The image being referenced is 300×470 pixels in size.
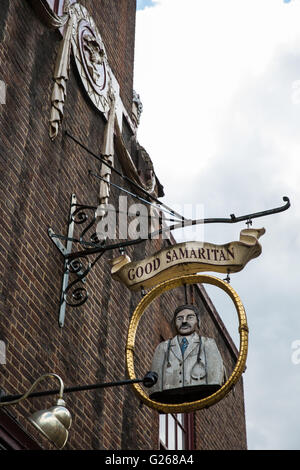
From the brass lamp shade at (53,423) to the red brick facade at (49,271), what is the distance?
82cm

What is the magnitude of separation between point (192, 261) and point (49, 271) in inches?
70.2

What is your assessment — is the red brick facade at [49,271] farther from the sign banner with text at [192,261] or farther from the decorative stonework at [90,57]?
the sign banner with text at [192,261]

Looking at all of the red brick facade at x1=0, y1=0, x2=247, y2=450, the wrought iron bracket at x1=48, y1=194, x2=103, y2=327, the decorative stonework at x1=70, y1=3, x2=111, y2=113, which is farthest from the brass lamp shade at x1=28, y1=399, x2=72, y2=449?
the decorative stonework at x1=70, y1=3, x2=111, y2=113

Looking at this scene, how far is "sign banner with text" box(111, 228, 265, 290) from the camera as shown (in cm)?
848

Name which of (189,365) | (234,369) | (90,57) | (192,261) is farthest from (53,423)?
(90,57)

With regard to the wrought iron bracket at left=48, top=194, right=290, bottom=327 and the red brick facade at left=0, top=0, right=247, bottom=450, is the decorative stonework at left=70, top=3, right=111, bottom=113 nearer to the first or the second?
the red brick facade at left=0, top=0, right=247, bottom=450

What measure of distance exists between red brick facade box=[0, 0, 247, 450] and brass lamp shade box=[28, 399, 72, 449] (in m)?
0.82

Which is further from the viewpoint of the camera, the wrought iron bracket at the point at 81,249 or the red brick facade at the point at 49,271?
the wrought iron bracket at the point at 81,249

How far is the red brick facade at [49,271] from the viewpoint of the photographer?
8305mm

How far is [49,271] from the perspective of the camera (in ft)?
30.3

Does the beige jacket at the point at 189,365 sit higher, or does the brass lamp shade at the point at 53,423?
the beige jacket at the point at 189,365

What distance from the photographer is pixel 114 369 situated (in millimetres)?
10320

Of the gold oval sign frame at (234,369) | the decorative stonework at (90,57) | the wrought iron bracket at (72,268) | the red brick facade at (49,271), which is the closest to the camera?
the gold oval sign frame at (234,369)

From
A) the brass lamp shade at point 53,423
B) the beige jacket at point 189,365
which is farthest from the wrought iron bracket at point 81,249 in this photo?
the brass lamp shade at point 53,423
